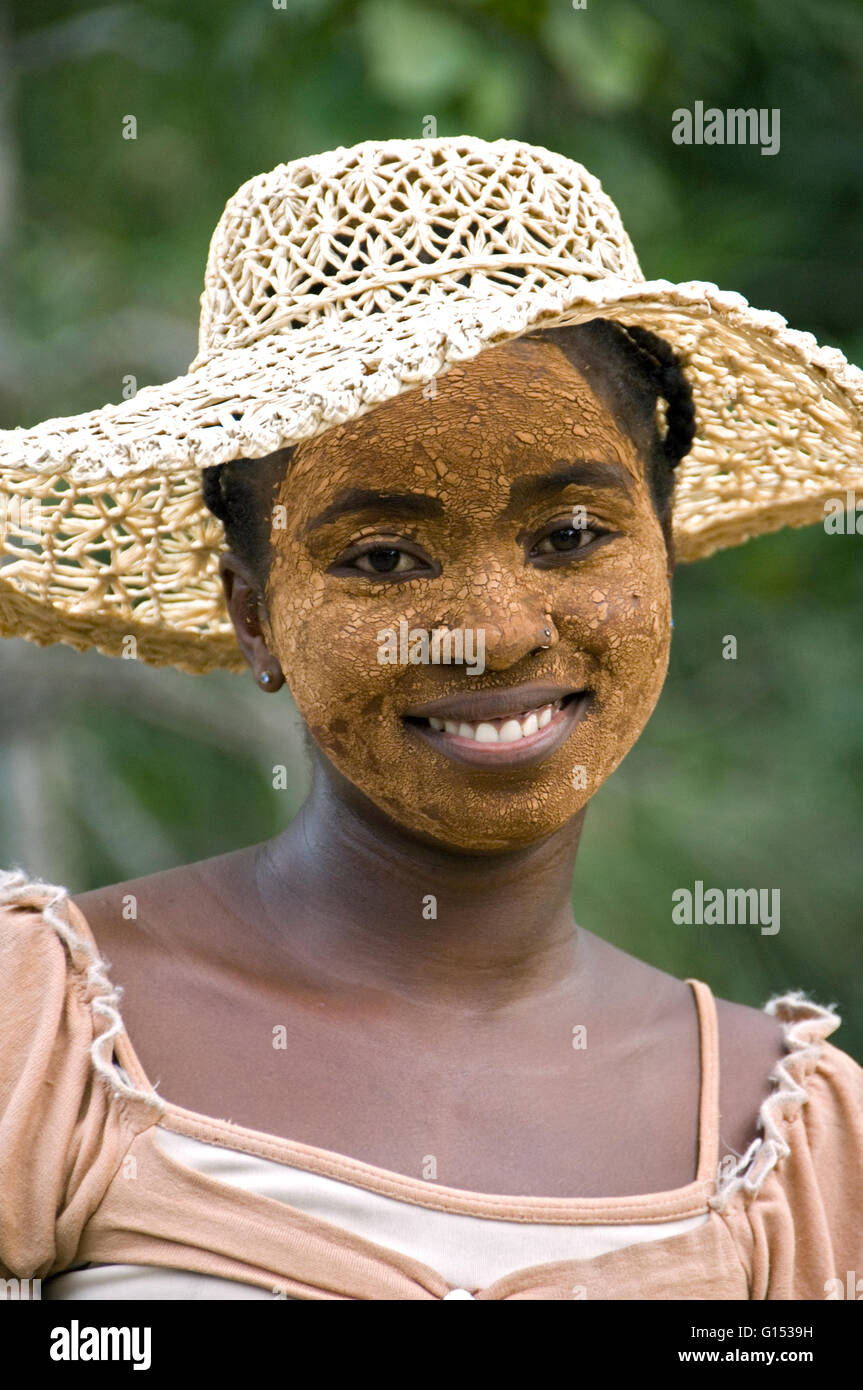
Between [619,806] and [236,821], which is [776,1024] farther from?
[236,821]

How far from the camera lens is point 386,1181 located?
6.18 feet

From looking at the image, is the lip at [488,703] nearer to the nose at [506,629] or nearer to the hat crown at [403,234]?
the nose at [506,629]

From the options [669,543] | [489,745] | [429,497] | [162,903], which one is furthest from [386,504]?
[162,903]

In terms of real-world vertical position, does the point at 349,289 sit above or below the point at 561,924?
above

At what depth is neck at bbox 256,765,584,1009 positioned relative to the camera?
2080 mm

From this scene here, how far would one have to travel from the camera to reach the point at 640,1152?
2035 millimetres

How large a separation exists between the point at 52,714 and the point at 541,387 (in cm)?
319

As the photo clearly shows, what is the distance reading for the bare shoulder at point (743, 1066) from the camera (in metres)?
2.11

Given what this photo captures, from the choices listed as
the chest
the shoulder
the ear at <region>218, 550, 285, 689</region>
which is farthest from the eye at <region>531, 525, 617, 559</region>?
the shoulder

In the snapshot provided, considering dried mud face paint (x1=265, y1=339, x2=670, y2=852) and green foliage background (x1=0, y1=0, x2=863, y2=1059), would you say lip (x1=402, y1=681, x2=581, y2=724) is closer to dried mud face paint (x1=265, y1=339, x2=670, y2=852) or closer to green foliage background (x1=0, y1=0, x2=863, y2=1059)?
dried mud face paint (x1=265, y1=339, x2=670, y2=852)

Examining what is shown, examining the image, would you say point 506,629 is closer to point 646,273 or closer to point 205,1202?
point 205,1202

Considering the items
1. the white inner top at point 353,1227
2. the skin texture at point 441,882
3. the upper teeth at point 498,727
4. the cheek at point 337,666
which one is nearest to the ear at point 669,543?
the skin texture at point 441,882

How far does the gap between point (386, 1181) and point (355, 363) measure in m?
0.89

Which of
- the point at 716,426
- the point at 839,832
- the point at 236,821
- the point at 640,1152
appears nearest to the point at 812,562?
the point at 839,832
